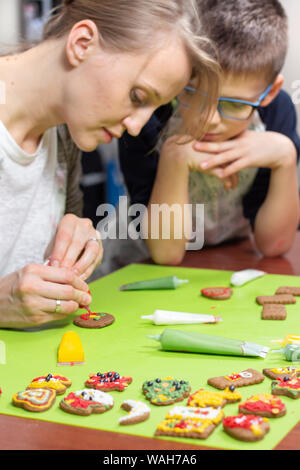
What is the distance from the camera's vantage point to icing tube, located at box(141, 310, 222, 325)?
88cm

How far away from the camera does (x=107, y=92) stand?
0.98 meters

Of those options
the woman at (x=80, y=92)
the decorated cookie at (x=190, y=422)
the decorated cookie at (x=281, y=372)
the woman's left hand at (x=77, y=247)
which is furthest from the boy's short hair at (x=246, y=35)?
the decorated cookie at (x=190, y=422)

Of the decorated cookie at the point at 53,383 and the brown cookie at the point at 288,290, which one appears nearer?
the decorated cookie at the point at 53,383

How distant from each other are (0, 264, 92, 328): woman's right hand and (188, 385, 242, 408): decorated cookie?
0.31 meters

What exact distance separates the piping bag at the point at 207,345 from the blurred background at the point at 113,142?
2.69 meters

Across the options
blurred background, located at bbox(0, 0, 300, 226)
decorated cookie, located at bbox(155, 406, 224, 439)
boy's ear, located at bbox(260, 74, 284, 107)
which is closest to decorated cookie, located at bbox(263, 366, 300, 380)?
decorated cookie, located at bbox(155, 406, 224, 439)

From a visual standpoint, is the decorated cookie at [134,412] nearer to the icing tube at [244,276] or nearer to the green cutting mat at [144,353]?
the green cutting mat at [144,353]

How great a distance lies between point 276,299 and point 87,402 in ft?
1.56

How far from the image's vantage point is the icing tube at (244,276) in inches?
44.1

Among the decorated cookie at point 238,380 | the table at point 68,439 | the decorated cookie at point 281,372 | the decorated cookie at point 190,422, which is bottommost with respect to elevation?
the decorated cookie at point 281,372

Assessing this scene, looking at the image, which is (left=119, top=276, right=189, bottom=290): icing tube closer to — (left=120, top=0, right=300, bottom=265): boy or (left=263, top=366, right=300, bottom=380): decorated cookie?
(left=120, top=0, right=300, bottom=265): boy

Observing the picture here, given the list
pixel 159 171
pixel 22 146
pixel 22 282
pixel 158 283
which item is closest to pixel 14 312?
pixel 22 282

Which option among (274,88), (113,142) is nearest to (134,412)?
(274,88)
